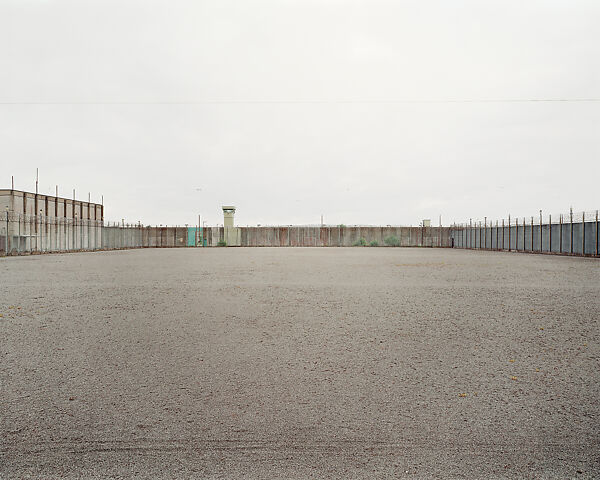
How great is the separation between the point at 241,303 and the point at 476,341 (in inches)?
162

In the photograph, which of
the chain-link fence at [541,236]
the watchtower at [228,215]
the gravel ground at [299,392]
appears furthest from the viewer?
the watchtower at [228,215]

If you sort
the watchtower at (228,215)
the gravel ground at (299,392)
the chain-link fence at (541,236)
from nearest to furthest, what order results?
the gravel ground at (299,392) < the chain-link fence at (541,236) < the watchtower at (228,215)

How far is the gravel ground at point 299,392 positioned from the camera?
8.48ft

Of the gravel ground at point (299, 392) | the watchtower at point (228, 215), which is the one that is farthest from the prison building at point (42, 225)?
the gravel ground at point (299, 392)

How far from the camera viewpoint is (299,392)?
3627mm

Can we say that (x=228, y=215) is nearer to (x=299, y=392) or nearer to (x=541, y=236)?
(x=541, y=236)

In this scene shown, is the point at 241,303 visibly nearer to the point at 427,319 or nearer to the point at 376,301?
the point at 376,301

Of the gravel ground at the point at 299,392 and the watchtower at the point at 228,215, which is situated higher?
the watchtower at the point at 228,215

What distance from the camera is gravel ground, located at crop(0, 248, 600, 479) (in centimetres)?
258

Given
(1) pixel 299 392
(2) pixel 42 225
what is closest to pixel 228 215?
(2) pixel 42 225

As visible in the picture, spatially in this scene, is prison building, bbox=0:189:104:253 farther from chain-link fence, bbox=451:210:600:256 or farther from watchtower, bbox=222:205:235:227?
chain-link fence, bbox=451:210:600:256

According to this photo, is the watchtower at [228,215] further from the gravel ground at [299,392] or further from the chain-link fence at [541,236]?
the gravel ground at [299,392]

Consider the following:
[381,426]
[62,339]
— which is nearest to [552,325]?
[381,426]

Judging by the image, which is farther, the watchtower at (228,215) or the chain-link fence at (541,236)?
the watchtower at (228,215)
